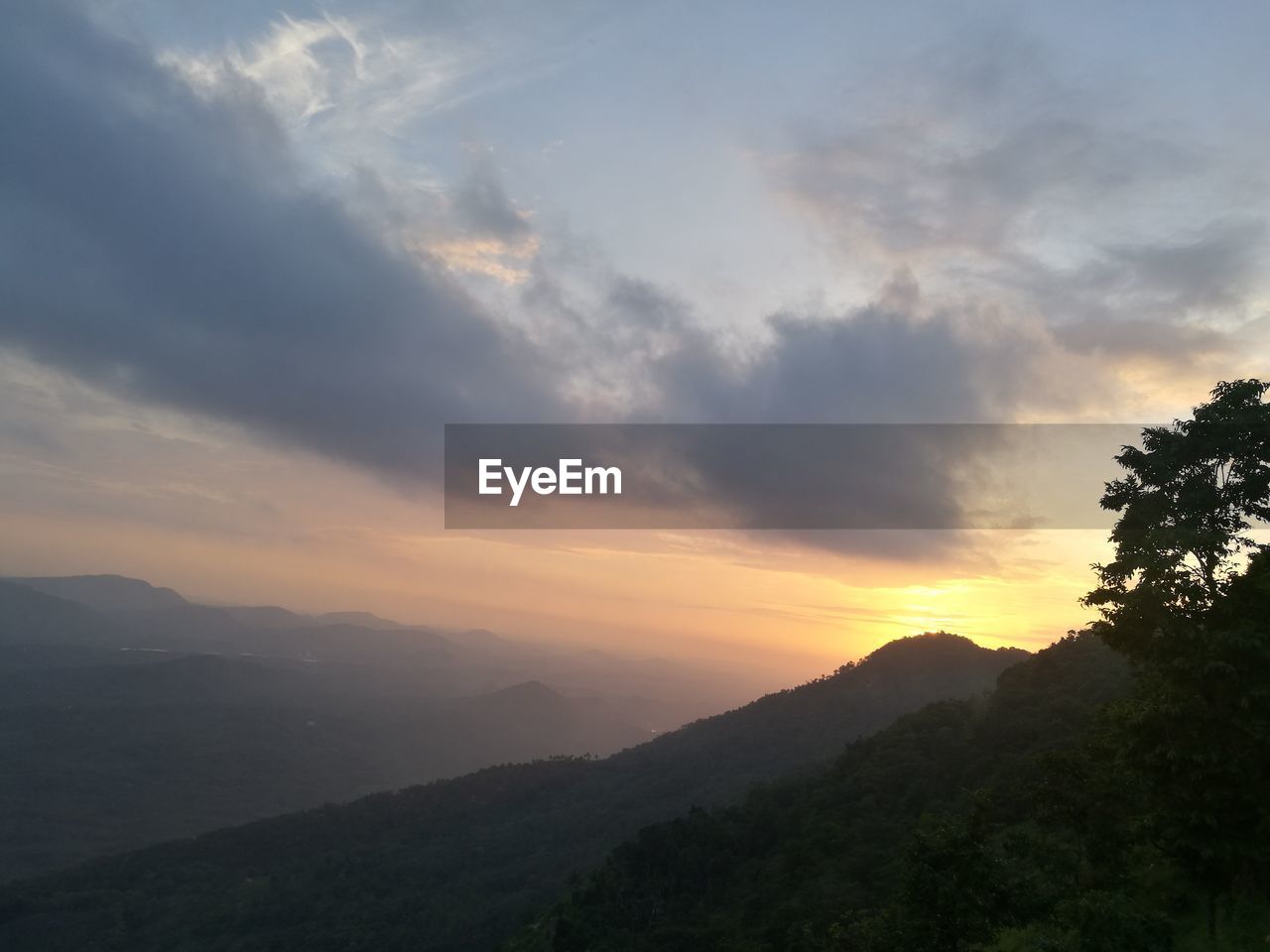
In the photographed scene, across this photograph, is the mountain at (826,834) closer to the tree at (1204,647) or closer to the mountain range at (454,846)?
the tree at (1204,647)

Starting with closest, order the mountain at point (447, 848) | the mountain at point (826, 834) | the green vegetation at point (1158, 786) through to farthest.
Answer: the green vegetation at point (1158, 786), the mountain at point (826, 834), the mountain at point (447, 848)

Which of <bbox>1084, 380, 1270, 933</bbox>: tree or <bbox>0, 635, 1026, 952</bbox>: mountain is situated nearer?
<bbox>1084, 380, 1270, 933</bbox>: tree

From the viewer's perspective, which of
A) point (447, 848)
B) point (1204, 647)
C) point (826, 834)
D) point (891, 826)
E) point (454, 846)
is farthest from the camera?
point (454, 846)

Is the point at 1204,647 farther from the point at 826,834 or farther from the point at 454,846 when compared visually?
the point at 454,846

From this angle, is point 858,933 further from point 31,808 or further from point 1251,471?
point 31,808

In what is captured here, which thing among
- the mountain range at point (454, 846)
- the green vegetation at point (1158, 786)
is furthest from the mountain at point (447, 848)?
the green vegetation at point (1158, 786)

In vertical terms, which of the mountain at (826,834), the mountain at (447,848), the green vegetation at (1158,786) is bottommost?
the mountain at (447,848)

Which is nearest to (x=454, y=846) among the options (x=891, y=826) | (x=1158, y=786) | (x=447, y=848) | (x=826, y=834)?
(x=447, y=848)

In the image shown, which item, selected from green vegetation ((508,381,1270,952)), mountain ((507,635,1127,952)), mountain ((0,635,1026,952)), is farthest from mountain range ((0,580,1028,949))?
green vegetation ((508,381,1270,952))

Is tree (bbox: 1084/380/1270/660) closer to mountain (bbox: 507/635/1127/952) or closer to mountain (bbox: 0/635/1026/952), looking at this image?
mountain (bbox: 507/635/1127/952)
